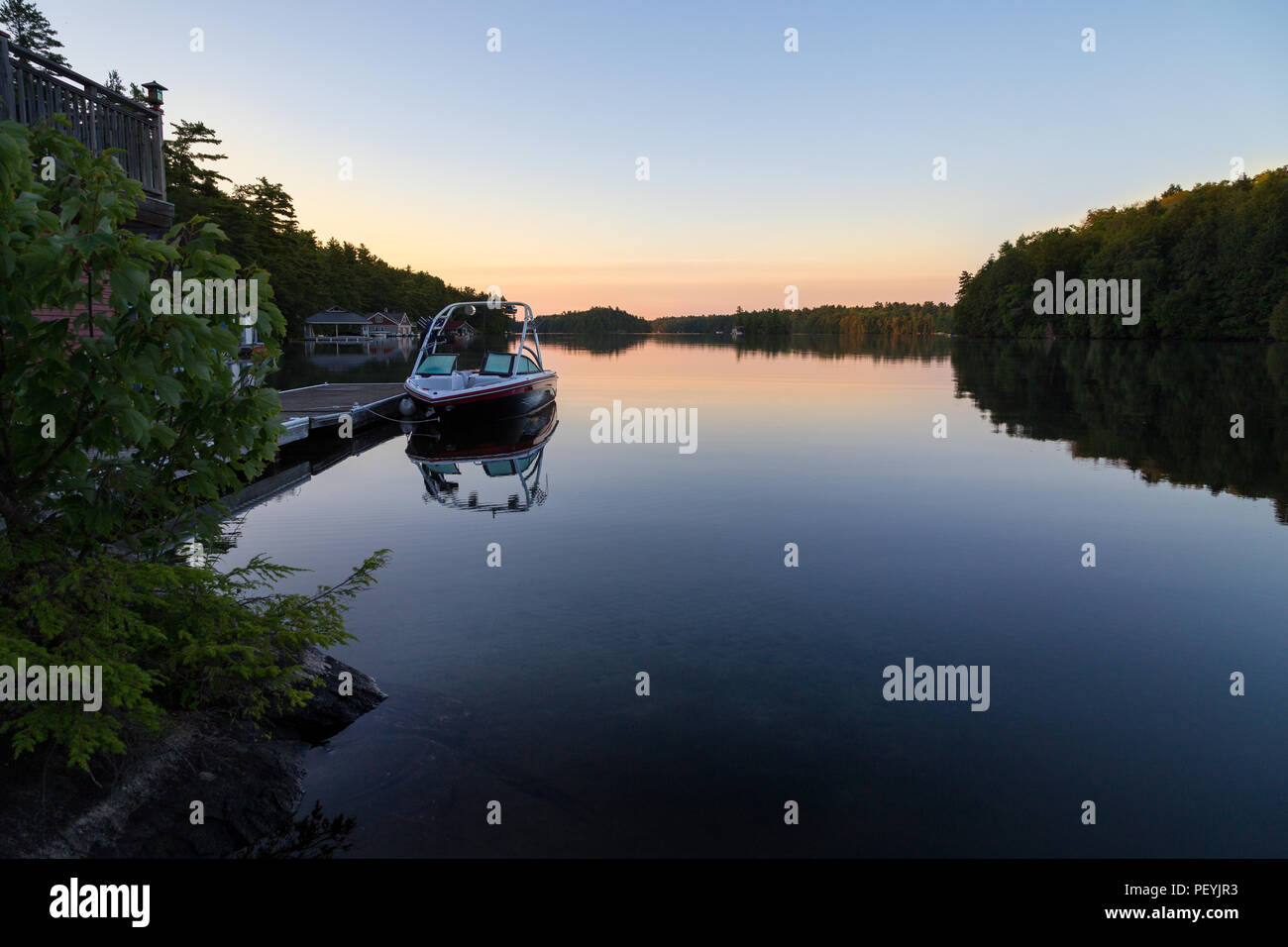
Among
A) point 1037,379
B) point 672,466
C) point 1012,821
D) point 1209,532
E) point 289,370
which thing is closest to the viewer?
point 1012,821

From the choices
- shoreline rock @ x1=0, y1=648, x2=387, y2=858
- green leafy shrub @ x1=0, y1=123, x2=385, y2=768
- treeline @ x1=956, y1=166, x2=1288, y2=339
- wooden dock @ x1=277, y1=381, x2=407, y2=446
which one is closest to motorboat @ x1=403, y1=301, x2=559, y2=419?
wooden dock @ x1=277, y1=381, x2=407, y2=446

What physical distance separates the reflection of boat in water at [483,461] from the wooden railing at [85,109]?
24.9ft

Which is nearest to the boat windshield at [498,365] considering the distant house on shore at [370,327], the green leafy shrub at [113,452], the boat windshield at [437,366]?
the boat windshield at [437,366]

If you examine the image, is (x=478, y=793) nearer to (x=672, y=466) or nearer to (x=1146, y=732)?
(x=1146, y=732)

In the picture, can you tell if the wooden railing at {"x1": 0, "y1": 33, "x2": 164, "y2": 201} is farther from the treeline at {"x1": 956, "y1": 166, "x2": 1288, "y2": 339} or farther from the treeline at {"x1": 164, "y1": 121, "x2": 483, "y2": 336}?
the treeline at {"x1": 956, "y1": 166, "x2": 1288, "y2": 339}

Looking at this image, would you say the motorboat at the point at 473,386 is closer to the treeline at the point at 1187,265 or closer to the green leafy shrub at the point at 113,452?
the green leafy shrub at the point at 113,452

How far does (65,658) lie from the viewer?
4.65m

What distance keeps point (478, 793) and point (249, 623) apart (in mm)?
2022

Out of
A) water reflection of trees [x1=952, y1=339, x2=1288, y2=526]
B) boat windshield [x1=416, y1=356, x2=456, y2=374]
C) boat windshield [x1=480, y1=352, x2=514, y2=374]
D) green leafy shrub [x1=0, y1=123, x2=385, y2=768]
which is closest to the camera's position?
green leafy shrub [x1=0, y1=123, x2=385, y2=768]

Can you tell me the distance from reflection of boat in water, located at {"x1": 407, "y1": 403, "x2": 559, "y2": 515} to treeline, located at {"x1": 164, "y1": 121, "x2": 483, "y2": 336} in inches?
754

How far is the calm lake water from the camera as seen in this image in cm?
580

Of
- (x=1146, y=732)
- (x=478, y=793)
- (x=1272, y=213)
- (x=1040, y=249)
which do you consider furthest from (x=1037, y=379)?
(x=1040, y=249)

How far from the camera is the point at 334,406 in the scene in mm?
27578
